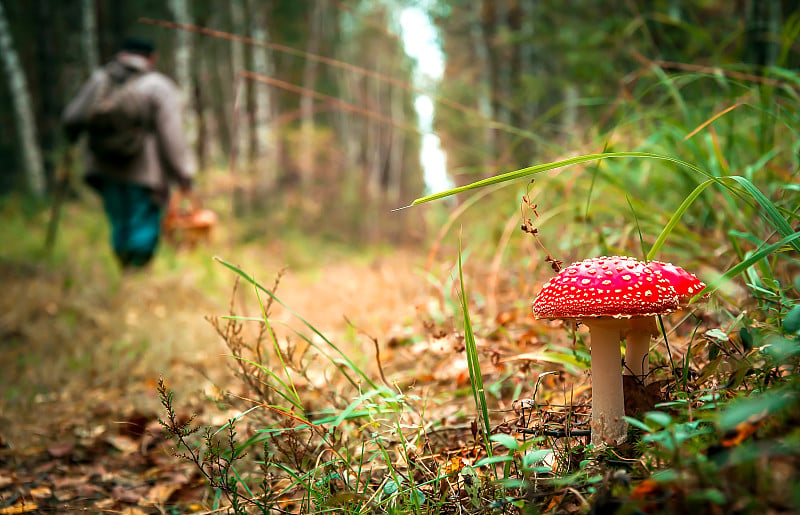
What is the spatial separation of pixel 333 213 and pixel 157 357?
12.0 meters

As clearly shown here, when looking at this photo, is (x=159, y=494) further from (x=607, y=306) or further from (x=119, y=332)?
(x=119, y=332)

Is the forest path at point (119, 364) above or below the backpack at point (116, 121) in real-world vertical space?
below

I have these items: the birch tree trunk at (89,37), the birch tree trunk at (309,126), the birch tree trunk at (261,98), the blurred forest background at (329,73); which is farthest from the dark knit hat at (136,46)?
the birch tree trunk at (309,126)

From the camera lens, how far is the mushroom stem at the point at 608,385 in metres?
1.25

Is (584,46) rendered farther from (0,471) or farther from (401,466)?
(0,471)

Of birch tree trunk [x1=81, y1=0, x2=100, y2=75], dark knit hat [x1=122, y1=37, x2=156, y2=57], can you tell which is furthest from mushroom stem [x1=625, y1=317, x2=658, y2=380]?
birch tree trunk [x1=81, y1=0, x2=100, y2=75]

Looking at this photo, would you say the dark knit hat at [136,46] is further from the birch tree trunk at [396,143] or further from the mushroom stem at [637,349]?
the birch tree trunk at [396,143]

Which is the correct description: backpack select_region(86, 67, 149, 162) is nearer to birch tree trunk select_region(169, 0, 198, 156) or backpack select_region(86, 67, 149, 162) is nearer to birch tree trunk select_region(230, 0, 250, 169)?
birch tree trunk select_region(169, 0, 198, 156)

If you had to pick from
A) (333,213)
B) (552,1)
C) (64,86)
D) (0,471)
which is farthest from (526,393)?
(333,213)

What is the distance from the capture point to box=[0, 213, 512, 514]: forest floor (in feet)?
6.18

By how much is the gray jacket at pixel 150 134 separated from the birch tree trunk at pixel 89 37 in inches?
272

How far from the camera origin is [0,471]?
197cm

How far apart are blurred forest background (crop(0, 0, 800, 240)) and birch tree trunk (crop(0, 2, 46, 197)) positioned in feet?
0.10

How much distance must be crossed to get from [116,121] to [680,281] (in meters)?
5.58
